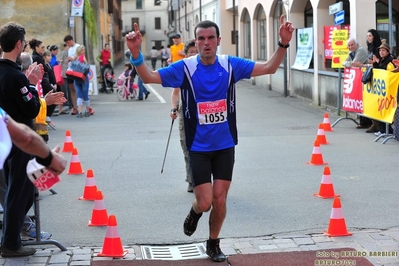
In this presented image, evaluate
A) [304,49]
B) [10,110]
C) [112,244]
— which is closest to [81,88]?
[304,49]

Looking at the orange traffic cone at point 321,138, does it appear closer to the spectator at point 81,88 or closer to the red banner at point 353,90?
the red banner at point 353,90

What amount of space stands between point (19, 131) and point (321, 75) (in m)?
17.9

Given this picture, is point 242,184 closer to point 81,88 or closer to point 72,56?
point 81,88

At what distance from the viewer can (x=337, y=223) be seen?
696 centimetres

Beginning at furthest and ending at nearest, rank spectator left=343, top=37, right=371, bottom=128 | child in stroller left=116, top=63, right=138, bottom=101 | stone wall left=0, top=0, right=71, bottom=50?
stone wall left=0, top=0, right=71, bottom=50
child in stroller left=116, top=63, right=138, bottom=101
spectator left=343, top=37, right=371, bottom=128

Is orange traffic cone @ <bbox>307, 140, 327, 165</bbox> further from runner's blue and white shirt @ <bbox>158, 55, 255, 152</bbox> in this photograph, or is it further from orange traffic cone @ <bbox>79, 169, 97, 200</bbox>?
runner's blue and white shirt @ <bbox>158, 55, 255, 152</bbox>

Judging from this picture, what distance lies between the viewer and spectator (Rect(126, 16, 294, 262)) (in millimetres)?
6121

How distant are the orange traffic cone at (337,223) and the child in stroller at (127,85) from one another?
18313 mm

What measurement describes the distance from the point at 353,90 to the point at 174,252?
9.97 meters

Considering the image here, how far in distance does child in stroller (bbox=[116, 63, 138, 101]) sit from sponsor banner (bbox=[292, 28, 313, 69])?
547 centimetres

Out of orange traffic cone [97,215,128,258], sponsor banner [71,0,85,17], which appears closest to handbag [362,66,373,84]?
orange traffic cone [97,215,128,258]

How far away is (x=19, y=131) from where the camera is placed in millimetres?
3953

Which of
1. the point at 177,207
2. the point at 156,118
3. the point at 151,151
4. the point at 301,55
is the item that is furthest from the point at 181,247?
the point at 301,55

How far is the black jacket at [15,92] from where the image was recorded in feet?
21.0
